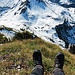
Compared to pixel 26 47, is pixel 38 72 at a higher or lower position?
higher

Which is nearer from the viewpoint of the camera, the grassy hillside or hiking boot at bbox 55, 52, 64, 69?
hiking boot at bbox 55, 52, 64, 69

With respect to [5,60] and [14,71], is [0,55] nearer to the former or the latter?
[5,60]

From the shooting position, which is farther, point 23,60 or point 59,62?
point 23,60

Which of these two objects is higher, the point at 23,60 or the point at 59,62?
the point at 59,62

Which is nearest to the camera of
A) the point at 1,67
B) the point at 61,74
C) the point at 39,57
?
the point at 61,74

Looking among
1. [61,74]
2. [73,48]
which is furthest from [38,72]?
[73,48]

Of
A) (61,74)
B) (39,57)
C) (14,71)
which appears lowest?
(14,71)

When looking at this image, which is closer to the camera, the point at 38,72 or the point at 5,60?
the point at 38,72

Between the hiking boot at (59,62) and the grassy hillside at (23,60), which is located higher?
the hiking boot at (59,62)

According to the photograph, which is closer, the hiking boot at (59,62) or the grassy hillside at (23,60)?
the hiking boot at (59,62)

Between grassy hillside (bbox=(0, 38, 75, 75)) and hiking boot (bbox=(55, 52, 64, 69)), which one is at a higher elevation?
hiking boot (bbox=(55, 52, 64, 69))

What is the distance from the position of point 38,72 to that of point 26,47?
28.6 ft

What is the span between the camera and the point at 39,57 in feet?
42.2

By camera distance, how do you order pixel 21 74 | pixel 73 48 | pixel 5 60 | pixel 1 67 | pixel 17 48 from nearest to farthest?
pixel 21 74
pixel 1 67
pixel 5 60
pixel 17 48
pixel 73 48
